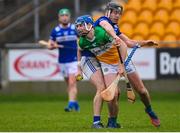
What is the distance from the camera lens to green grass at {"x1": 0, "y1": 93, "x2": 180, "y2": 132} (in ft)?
41.8

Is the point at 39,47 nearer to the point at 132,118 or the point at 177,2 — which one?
the point at 177,2

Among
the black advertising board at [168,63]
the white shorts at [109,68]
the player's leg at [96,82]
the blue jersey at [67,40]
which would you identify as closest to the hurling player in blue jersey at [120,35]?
the white shorts at [109,68]

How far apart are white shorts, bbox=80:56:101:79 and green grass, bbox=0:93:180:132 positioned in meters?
0.95

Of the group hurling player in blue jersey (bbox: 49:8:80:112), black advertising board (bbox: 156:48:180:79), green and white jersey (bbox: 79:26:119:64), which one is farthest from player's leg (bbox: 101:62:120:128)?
black advertising board (bbox: 156:48:180:79)

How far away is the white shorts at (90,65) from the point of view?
12.9 metres

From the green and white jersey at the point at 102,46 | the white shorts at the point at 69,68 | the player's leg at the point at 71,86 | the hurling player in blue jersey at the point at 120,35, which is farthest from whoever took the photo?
the white shorts at the point at 69,68

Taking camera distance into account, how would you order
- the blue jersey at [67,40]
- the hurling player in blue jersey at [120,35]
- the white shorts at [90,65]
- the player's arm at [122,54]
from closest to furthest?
the player's arm at [122,54] → the hurling player in blue jersey at [120,35] → the white shorts at [90,65] → the blue jersey at [67,40]

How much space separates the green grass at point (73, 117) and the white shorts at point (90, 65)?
95cm

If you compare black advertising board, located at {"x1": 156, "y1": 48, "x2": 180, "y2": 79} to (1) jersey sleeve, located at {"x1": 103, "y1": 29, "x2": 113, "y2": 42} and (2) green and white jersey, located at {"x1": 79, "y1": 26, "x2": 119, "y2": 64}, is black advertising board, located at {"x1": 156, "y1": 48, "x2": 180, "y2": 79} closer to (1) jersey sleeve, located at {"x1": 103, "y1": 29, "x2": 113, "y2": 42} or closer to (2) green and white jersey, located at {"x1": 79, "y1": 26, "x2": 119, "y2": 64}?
(2) green and white jersey, located at {"x1": 79, "y1": 26, "x2": 119, "y2": 64}

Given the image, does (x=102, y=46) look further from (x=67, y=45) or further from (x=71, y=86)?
(x=67, y=45)

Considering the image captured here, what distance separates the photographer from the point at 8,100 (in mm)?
23750

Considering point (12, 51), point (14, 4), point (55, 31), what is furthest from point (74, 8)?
point (55, 31)

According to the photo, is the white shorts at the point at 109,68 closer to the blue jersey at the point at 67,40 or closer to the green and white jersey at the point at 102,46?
the green and white jersey at the point at 102,46

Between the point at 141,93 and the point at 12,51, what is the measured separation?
1206 cm
